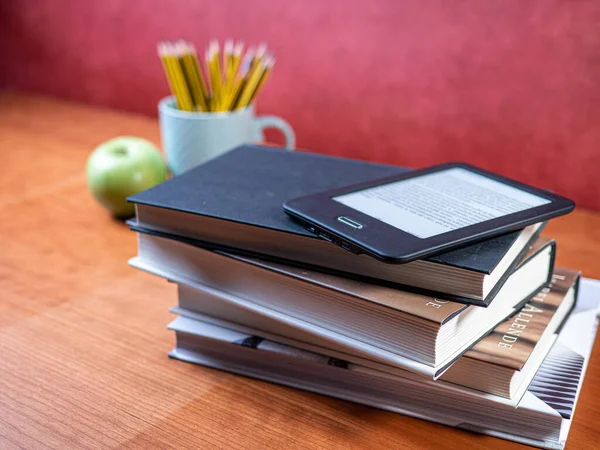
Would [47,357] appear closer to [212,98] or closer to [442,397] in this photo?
[442,397]

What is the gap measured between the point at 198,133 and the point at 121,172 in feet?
0.43

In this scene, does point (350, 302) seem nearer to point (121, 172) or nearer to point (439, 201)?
point (439, 201)

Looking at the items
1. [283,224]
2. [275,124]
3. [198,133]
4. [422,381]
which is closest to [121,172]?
[198,133]

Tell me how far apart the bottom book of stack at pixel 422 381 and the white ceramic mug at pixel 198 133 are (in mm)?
386

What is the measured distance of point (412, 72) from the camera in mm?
1158

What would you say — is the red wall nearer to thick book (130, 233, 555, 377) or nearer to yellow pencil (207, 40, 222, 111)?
yellow pencil (207, 40, 222, 111)

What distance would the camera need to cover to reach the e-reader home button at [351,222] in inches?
18.8

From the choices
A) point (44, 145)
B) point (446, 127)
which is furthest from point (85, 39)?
point (446, 127)

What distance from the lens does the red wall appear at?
1.03 m

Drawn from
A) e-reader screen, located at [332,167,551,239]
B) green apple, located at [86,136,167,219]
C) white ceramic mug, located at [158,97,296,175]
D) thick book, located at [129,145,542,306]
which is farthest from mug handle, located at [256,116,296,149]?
e-reader screen, located at [332,167,551,239]

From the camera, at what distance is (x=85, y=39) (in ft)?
4.97

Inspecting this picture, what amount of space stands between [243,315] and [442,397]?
17 centimetres

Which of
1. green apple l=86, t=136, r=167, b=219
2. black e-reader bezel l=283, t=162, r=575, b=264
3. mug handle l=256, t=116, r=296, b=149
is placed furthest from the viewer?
mug handle l=256, t=116, r=296, b=149

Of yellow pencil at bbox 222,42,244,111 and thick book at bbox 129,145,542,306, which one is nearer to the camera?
thick book at bbox 129,145,542,306
